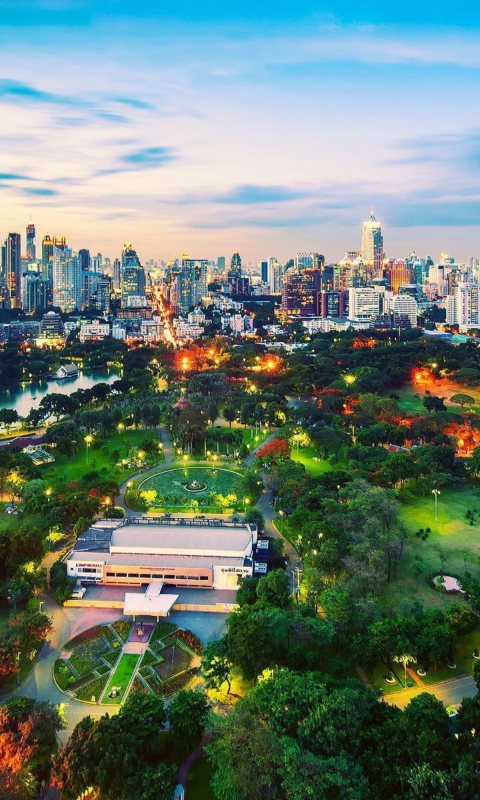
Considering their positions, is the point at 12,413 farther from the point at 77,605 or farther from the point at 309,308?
the point at 309,308

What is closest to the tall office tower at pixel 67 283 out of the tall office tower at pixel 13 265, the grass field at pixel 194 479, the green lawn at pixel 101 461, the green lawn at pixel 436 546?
the tall office tower at pixel 13 265

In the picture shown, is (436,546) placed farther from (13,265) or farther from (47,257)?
(47,257)

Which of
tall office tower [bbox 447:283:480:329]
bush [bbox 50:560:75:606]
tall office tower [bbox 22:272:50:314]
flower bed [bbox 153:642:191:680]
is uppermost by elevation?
tall office tower [bbox 22:272:50:314]

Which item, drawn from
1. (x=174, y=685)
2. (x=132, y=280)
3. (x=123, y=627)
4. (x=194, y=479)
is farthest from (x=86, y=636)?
(x=132, y=280)

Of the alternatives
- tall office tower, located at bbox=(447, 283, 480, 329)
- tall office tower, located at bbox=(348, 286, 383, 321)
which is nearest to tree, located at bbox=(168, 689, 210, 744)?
tall office tower, located at bbox=(348, 286, 383, 321)

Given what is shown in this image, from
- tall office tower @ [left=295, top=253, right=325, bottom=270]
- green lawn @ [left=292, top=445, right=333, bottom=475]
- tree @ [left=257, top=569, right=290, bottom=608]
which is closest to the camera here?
tree @ [left=257, top=569, right=290, bottom=608]

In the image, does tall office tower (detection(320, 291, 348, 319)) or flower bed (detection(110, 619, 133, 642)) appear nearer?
flower bed (detection(110, 619, 133, 642))

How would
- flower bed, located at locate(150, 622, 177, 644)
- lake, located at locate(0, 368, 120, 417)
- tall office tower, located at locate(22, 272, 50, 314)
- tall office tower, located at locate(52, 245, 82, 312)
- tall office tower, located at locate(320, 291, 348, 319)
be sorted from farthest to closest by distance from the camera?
tall office tower, located at locate(52, 245, 82, 312) < tall office tower, located at locate(22, 272, 50, 314) < tall office tower, located at locate(320, 291, 348, 319) < lake, located at locate(0, 368, 120, 417) < flower bed, located at locate(150, 622, 177, 644)

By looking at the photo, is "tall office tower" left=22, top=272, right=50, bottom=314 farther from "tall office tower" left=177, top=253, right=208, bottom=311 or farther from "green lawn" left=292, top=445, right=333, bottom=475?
"green lawn" left=292, top=445, right=333, bottom=475
